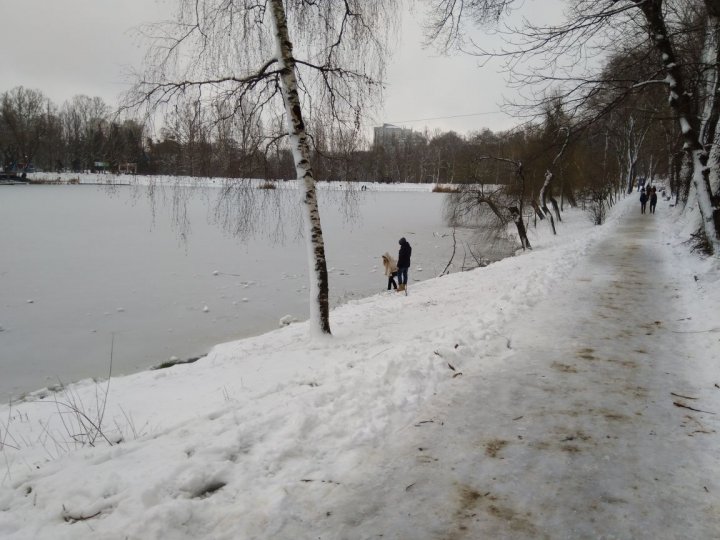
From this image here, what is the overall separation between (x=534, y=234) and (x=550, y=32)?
68.7ft

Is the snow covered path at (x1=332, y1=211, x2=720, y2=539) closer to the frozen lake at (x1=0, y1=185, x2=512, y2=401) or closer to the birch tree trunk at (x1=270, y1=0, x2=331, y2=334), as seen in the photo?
the birch tree trunk at (x1=270, y1=0, x2=331, y2=334)

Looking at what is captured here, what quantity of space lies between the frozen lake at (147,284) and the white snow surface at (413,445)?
2945 mm

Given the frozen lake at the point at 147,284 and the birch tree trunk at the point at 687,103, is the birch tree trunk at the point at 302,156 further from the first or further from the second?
the birch tree trunk at the point at 687,103

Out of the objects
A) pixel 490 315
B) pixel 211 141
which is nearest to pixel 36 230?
pixel 211 141

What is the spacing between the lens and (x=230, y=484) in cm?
295

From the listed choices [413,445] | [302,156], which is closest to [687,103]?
[302,156]

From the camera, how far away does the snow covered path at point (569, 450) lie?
2.64 metres

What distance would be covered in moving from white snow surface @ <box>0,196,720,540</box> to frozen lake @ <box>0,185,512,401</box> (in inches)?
116

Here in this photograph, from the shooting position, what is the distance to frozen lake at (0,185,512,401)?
29.6 ft

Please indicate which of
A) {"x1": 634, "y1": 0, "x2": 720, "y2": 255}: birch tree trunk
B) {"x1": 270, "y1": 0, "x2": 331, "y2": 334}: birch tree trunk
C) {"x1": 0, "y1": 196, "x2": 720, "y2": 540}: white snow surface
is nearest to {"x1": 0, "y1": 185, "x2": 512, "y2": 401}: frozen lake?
{"x1": 270, "y1": 0, "x2": 331, "y2": 334}: birch tree trunk

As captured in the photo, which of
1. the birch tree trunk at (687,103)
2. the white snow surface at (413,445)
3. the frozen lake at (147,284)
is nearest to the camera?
the white snow surface at (413,445)

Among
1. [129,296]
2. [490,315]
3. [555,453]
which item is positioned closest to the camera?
[555,453]

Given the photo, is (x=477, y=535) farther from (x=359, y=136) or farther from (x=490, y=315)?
(x=359, y=136)

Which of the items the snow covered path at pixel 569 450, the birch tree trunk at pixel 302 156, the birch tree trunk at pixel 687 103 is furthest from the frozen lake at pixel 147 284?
the birch tree trunk at pixel 687 103
